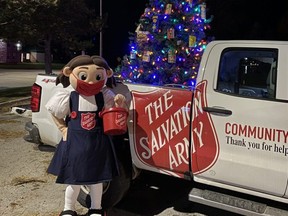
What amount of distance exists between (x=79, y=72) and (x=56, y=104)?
0.35m

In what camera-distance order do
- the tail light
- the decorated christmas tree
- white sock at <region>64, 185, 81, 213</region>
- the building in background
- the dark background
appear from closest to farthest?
white sock at <region>64, 185, 81, 213</region>, the tail light, the decorated christmas tree, the dark background, the building in background

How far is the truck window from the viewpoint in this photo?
11.3ft

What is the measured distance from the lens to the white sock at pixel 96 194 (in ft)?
12.8

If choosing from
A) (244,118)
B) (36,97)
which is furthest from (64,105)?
(244,118)

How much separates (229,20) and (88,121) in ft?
53.8

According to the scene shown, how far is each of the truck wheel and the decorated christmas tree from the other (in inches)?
146

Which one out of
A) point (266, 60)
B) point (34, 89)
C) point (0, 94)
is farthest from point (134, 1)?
point (266, 60)

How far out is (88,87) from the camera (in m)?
3.74

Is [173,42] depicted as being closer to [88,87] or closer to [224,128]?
[88,87]

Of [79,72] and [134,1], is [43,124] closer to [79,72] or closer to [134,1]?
[79,72]

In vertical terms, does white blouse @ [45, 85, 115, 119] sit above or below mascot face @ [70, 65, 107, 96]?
below

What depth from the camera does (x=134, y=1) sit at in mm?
21016

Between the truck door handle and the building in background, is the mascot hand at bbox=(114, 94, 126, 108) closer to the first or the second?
the truck door handle

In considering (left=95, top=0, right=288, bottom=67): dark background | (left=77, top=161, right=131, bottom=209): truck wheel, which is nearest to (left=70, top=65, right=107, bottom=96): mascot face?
(left=77, top=161, right=131, bottom=209): truck wheel
